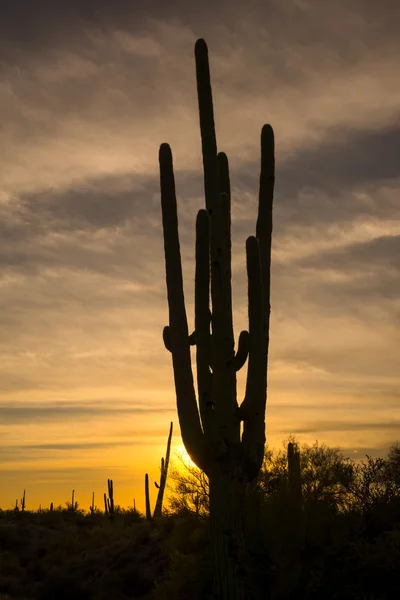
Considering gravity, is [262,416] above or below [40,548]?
above

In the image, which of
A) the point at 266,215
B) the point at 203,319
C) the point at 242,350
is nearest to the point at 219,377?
the point at 242,350

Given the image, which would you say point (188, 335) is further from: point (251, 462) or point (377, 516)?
point (377, 516)

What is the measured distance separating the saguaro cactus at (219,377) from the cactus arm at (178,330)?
0.02 meters

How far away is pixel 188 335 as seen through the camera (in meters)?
12.2

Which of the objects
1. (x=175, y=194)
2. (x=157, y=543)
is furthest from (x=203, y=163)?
(x=157, y=543)

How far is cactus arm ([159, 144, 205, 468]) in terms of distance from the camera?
11.9m

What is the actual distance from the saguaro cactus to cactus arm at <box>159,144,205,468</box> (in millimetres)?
16

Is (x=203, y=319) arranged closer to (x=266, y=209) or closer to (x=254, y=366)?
(x=254, y=366)

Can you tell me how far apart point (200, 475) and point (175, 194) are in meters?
10.0

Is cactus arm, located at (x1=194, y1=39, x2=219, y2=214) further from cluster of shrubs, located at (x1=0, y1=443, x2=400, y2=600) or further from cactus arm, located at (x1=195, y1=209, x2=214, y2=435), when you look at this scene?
cluster of shrubs, located at (x1=0, y1=443, x2=400, y2=600)

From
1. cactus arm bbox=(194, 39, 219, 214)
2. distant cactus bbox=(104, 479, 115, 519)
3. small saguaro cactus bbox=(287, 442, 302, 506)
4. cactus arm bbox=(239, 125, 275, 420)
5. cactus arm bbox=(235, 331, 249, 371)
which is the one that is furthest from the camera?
distant cactus bbox=(104, 479, 115, 519)

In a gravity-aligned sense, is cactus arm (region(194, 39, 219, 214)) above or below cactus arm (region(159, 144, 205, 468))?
above

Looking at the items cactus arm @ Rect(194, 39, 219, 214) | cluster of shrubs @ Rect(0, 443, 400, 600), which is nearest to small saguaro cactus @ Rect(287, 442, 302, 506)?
cluster of shrubs @ Rect(0, 443, 400, 600)

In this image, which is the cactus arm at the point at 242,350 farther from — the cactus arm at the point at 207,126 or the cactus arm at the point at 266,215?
the cactus arm at the point at 207,126
